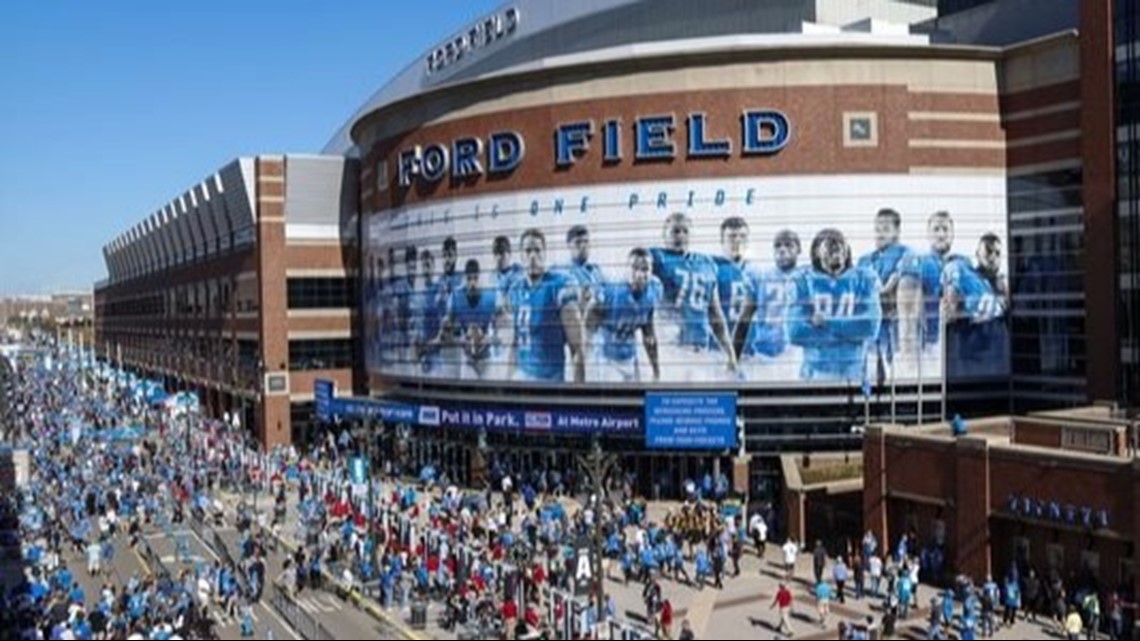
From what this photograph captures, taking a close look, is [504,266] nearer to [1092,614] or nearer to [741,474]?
[741,474]

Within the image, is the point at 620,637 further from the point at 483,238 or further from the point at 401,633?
the point at 483,238

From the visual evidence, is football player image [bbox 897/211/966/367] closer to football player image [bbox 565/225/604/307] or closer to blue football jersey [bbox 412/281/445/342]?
football player image [bbox 565/225/604/307]

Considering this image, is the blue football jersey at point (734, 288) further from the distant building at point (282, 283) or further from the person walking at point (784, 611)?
the distant building at point (282, 283)

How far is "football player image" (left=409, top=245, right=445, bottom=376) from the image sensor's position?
202ft

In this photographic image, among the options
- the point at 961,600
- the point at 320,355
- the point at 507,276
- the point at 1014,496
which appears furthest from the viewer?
the point at 320,355

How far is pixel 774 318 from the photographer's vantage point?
52031mm

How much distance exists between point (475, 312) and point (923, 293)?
2079cm

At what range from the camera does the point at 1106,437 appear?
3272cm

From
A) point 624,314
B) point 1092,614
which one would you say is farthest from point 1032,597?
point 624,314

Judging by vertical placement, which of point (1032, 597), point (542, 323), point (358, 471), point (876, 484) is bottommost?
point (1032, 597)

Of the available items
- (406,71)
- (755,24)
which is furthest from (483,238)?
(406,71)

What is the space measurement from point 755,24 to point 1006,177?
57.9 ft

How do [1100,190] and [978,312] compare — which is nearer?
A: [1100,190]

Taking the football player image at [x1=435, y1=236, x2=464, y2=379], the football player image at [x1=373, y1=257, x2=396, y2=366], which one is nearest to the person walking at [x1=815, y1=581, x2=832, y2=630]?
the football player image at [x1=435, y1=236, x2=464, y2=379]
